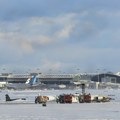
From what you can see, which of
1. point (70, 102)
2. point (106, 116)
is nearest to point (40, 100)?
point (70, 102)

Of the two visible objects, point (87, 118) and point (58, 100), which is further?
point (58, 100)

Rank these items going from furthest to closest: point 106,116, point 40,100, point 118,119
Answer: point 40,100
point 106,116
point 118,119

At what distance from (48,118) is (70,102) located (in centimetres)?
3681

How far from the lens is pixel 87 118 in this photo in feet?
170

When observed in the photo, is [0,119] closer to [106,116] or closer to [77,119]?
[77,119]

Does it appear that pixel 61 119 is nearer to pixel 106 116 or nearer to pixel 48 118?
pixel 48 118

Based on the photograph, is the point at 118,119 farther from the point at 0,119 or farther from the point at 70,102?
the point at 70,102

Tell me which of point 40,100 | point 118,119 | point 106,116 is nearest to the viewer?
point 118,119

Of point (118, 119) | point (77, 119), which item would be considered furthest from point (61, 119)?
point (118, 119)

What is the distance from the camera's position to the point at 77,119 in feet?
167

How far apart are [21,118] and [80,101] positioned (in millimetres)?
39458

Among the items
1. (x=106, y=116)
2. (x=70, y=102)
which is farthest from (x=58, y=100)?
(x=106, y=116)

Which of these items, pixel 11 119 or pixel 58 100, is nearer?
pixel 11 119

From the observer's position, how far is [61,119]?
50.5 metres
